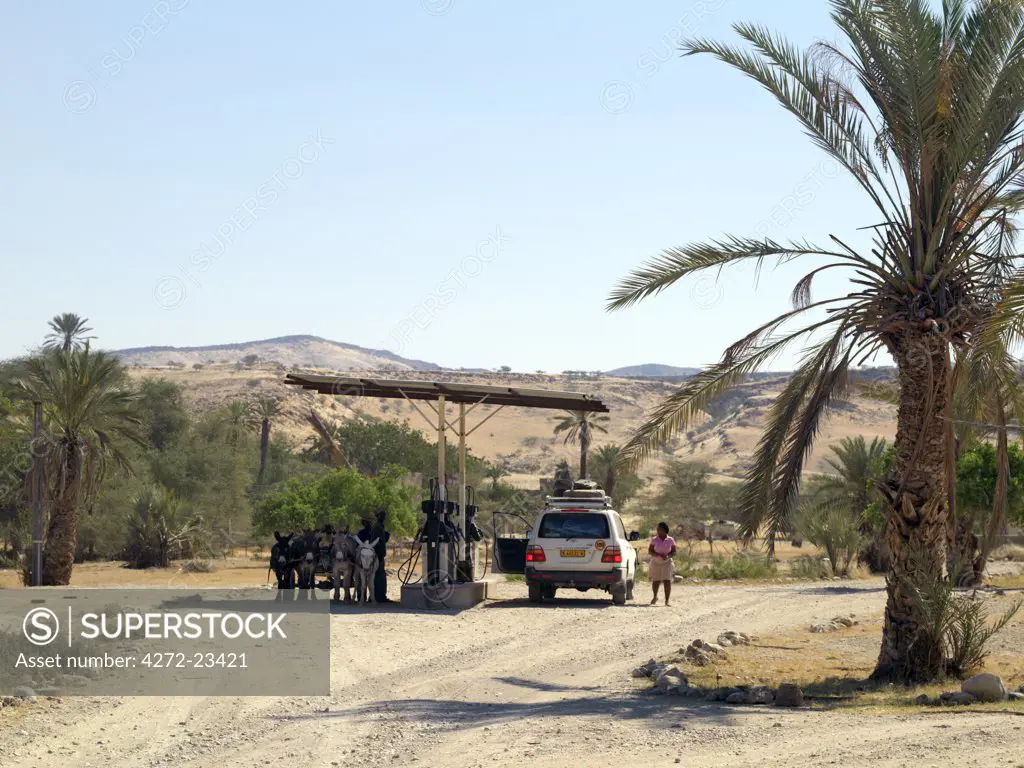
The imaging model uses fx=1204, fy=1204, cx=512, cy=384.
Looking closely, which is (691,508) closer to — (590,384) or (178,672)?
(178,672)

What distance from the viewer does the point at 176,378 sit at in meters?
125

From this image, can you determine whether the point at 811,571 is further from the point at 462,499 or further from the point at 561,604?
the point at 462,499

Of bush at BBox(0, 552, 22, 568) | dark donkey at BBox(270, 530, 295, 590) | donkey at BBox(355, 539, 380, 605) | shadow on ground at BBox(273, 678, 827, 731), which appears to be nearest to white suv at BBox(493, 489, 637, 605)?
donkey at BBox(355, 539, 380, 605)

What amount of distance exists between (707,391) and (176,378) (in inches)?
4604

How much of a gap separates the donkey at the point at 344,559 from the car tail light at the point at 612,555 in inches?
180

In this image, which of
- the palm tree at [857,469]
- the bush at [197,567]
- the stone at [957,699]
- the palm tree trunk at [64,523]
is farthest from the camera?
the palm tree at [857,469]

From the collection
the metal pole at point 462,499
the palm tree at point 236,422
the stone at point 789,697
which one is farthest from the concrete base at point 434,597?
the palm tree at point 236,422

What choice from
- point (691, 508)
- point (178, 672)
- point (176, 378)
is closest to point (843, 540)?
point (178, 672)

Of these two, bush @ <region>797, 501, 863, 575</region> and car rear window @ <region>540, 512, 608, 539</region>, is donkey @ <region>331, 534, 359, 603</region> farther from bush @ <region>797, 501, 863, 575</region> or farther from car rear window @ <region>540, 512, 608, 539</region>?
bush @ <region>797, 501, 863, 575</region>

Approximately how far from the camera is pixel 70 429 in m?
29.9

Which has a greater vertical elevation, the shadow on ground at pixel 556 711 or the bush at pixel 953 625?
the bush at pixel 953 625

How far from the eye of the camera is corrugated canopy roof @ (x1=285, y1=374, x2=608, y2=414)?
832 inches

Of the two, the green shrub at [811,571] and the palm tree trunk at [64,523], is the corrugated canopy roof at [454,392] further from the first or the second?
the green shrub at [811,571]

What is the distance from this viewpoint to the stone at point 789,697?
11586 mm
